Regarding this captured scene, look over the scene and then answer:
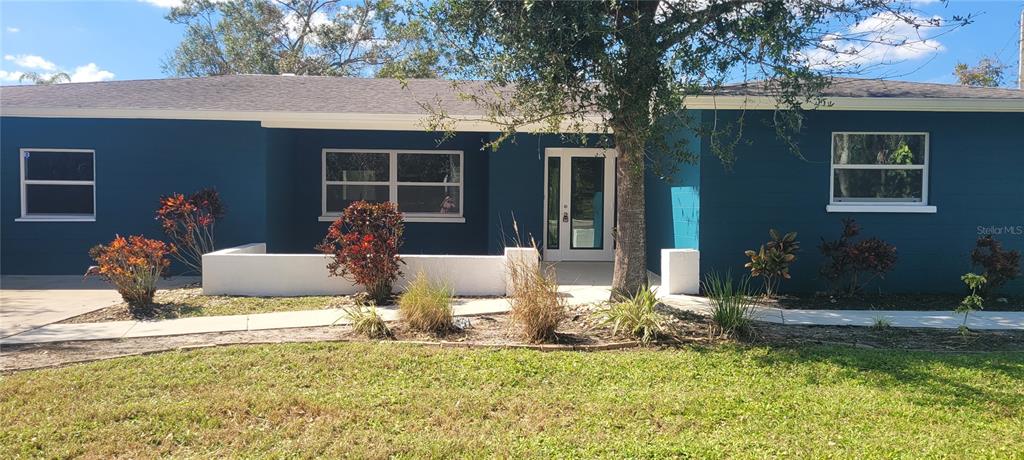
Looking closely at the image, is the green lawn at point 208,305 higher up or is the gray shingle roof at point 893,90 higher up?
the gray shingle roof at point 893,90

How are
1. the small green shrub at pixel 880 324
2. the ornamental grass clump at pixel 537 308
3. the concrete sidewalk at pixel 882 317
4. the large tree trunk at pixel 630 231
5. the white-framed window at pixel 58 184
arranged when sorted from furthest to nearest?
the white-framed window at pixel 58 184 → the large tree trunk at pixel 630 231 → the concrete sidewalk at pixel 882 317 → the small green shrub at pixel 880 324 → the ornamental grass clump at pixel 537 308

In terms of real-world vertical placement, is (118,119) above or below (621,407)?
above

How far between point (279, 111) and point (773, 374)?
9.30 metres

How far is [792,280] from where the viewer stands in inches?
423

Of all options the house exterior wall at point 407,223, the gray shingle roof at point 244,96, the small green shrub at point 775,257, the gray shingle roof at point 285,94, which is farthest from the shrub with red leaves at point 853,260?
the house exterior wall at point 407,223

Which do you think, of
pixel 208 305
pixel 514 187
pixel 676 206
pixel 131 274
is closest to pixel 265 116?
pixel 208 305

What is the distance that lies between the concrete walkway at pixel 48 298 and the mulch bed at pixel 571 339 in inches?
59.1

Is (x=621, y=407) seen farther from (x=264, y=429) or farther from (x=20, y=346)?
(x=20, y=346)

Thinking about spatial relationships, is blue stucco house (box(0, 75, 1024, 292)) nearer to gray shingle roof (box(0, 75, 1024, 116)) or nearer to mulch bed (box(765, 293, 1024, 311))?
gray shingle roof (box(0, 75, 1024, 116))

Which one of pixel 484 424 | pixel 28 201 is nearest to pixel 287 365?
pixel 484 424

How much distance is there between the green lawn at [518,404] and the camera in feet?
15.0

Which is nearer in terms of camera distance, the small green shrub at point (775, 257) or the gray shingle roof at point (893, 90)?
the small green shrub at point (775, 257)

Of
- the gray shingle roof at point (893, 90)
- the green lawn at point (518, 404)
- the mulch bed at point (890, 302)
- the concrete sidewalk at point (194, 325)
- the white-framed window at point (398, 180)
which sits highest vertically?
the gray shingle roof at point (893, 90)

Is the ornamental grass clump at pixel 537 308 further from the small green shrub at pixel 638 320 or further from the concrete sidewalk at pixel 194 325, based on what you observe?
the concrete sidewalk at pixel 194 325
